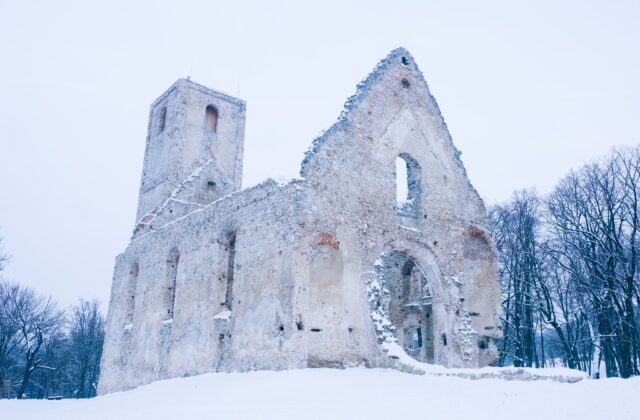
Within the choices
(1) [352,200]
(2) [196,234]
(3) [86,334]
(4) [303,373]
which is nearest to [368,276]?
(1) [352,200]

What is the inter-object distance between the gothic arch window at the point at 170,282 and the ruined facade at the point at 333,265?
4 cm

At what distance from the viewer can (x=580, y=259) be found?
70.4 feet

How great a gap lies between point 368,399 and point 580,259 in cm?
1482

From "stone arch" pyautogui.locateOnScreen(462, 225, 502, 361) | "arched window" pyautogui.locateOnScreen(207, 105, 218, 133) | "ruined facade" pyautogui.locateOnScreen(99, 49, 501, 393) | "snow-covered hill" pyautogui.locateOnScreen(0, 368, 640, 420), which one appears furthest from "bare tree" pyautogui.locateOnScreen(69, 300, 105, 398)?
"stone arch" pyautogui.locateOnScreen(462, 225, 502, 361)

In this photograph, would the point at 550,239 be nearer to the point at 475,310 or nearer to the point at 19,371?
the point at 475,310

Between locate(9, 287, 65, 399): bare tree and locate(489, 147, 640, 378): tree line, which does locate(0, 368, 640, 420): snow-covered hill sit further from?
locate(9, 287, 65, 399): bare tree

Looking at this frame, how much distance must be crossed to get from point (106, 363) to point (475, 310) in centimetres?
1293

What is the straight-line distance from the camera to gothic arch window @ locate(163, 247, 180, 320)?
17.7 m

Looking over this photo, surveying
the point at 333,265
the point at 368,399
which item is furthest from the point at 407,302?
the point at 368,399

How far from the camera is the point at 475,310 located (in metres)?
16.3

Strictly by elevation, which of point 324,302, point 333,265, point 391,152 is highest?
point 391,152

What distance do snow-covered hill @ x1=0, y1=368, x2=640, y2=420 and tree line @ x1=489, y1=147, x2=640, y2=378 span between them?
991 centimetres

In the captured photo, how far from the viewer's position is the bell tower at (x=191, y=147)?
72.6 feet

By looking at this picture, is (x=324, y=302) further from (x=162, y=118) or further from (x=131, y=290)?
(x=162, y=118)
